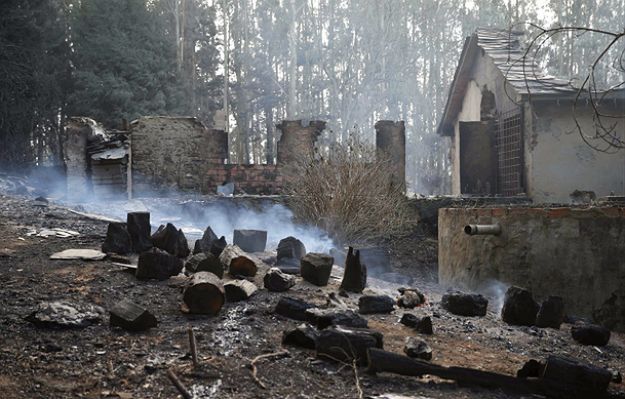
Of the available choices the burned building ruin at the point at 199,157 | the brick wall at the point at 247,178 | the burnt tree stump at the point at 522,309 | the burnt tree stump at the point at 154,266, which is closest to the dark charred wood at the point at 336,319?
the burnt tree stump at the point at 154,266

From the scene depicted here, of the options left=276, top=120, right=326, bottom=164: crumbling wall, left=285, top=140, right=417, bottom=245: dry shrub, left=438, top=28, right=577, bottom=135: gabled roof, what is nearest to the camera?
left=285, top=140, right=417, bottom=245: dry shrub

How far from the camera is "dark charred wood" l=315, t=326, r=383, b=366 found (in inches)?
121

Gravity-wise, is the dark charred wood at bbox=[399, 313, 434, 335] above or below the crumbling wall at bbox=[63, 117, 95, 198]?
below

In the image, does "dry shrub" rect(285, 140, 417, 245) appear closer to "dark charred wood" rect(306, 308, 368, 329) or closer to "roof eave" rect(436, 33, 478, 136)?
"dark charred wood" rect(306, 308, 368, 329)

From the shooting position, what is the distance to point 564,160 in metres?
12.0

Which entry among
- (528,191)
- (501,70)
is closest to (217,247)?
(528,191)

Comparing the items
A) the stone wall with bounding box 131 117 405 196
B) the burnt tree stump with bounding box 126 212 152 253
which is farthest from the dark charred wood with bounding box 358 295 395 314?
the stone wall with bounding box 131 117 405 196

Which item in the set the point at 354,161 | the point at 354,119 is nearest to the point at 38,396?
the point at 354,161

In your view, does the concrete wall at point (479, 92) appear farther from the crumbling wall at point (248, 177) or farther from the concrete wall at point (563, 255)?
the concrete wall at point (563, 255)

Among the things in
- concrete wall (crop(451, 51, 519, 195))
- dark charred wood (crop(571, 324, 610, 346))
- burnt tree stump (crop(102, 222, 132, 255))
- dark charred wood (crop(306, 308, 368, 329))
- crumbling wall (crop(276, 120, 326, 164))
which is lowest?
dark charred wood (crop(571, 324, 610, 346))

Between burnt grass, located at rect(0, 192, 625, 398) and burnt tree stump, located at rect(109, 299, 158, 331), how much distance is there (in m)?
0.05

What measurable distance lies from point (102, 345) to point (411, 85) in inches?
1169

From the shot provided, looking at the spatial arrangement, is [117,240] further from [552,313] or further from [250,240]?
[552,313]

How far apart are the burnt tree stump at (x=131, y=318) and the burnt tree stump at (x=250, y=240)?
304 cm
